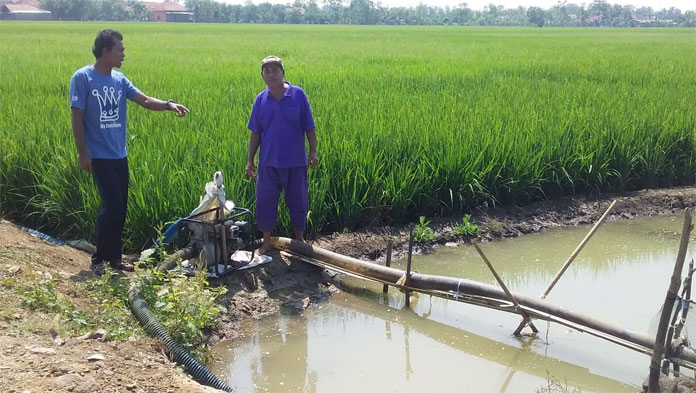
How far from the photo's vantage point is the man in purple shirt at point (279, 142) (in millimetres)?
4684

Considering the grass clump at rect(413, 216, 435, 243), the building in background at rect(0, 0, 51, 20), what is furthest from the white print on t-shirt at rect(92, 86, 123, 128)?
the building in background at rect(0, 0, 51, 20)

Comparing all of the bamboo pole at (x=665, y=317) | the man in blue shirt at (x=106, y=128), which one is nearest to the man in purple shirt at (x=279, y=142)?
the man in blue shirt at (x=106, y=128)

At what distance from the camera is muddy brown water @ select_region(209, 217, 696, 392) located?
374 cm

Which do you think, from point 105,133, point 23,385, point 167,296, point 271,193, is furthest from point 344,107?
point 23,385

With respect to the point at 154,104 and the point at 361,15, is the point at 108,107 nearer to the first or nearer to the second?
the point at 154,104

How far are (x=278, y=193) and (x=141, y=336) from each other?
1.58 m

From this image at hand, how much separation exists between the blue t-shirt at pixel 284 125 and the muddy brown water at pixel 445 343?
1.06 m

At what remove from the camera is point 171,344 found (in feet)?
11.6

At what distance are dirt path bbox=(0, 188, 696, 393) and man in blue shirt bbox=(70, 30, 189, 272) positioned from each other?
308mm

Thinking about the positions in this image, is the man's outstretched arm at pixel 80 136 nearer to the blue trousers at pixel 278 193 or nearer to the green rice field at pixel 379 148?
the green rice field at pixel 379 148

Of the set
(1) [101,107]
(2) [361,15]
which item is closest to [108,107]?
(1) [101,107]

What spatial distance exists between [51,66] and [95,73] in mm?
9983

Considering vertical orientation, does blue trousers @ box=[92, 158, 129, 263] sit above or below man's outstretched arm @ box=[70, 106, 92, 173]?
below

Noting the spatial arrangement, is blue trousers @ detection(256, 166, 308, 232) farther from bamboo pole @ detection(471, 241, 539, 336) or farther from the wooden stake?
bamboo pole @ detection(471, 241, 539, 336)
